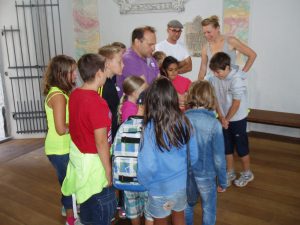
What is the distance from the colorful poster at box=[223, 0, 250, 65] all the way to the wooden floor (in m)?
1.57

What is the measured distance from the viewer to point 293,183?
3.11 m

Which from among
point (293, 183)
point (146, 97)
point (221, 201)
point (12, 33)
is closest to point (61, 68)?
point (146, 97)

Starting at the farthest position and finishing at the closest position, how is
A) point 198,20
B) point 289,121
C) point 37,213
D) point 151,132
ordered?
point 198,20 → point 289,121 → point 37,213 → point 151,132

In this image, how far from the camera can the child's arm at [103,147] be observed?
161 cm

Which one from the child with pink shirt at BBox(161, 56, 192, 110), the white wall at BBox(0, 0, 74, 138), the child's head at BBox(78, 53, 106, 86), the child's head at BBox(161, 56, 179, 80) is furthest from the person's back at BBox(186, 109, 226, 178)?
the white wall at BBox(0, 0, 74, 138)

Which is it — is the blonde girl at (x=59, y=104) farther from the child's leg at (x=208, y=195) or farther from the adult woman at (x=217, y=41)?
the adult woman at (x=217, y=41)

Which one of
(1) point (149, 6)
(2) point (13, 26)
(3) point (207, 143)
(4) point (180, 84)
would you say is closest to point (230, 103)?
(4) point (180, 84)

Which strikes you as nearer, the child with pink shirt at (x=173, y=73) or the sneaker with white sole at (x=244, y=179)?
the child with pink shirt at (x=173, y=73)

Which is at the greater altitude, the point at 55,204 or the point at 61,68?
the point at 61,68

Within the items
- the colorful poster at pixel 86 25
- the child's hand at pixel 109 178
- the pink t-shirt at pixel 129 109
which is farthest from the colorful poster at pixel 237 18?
the child's hand at pixel 109 178

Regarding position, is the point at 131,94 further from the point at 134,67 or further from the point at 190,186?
the point at 190,186

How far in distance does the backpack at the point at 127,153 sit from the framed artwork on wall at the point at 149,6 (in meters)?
3.32

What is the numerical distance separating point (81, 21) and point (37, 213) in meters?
3.76

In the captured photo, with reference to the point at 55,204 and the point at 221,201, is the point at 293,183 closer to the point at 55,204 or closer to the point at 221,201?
the point at 221,201
